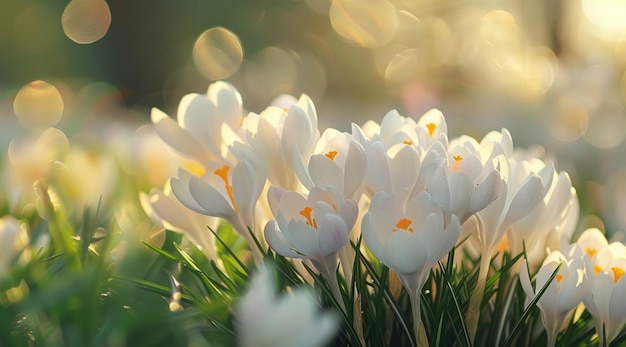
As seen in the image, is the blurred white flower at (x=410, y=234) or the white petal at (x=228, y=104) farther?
the white petal at (x=228, y=104)

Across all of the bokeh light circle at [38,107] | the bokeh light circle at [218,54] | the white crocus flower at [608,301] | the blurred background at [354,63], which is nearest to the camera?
the white crocus flower at [608,301]

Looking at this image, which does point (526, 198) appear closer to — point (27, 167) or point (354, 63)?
point (27, 167)

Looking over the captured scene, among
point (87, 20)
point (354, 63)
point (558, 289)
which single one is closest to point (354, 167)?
point (558, 289)

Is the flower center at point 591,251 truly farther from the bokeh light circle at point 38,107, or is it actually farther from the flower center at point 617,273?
the bokeh light circle at point 38,107

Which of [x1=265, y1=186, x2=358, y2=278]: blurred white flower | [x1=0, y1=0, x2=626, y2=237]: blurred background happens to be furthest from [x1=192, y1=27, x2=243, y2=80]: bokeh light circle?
[x1=265, y1=186, x2=358, y2=278]: blurred white flower

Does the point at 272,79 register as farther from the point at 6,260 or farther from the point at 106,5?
the point at 6,260

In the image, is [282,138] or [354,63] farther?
[354,63]

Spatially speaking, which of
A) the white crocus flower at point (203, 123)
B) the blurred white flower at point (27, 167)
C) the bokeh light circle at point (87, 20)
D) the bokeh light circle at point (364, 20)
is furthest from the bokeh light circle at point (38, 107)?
the bokeh light circle at point (364, 20)
